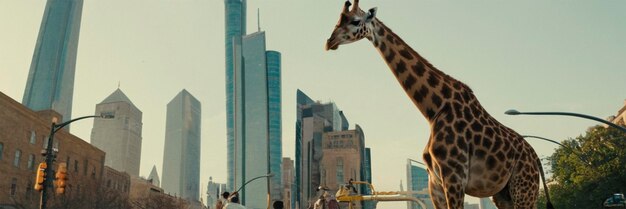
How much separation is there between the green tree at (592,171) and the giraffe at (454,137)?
36.2 m

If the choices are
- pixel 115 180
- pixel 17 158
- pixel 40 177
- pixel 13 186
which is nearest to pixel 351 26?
pixel 40 177

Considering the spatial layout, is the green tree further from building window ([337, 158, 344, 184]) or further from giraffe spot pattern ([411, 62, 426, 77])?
building window ([337, 158, 344, 184])

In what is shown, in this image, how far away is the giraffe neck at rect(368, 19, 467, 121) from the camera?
777cm

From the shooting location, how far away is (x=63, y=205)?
5362 cm

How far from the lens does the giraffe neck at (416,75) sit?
7770mm

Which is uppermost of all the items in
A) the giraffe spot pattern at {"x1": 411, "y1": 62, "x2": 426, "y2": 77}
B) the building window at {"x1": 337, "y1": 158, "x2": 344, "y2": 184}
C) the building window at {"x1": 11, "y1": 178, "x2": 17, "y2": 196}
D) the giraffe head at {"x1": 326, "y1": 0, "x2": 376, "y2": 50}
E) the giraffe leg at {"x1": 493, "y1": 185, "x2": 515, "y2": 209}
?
the building window at {"x1": 337, "y1": 158, "x2": 344, "y2": 184}

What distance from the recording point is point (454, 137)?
734 centimetres

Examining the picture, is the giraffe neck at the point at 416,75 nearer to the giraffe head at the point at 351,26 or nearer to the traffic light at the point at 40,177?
the giraffe head at the point at 351,26

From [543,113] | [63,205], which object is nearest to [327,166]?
[63,205]

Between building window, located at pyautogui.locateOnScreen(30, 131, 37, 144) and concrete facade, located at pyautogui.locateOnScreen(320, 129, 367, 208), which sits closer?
building window, located at pyautogui.locateOnScreen(30, 131, 37, 144)

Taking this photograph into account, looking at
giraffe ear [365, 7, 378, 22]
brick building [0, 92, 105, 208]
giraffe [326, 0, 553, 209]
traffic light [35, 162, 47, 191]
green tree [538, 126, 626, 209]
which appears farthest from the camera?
brick building [0, 92, 105, 208]

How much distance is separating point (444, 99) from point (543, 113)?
47.5ft

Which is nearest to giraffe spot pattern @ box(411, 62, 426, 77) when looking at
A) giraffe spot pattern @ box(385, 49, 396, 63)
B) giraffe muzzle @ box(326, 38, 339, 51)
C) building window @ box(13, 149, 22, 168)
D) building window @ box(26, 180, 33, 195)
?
giraffe spot pattern @ box(385, 49, 396, 63)

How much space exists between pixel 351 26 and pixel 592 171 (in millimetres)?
42801
